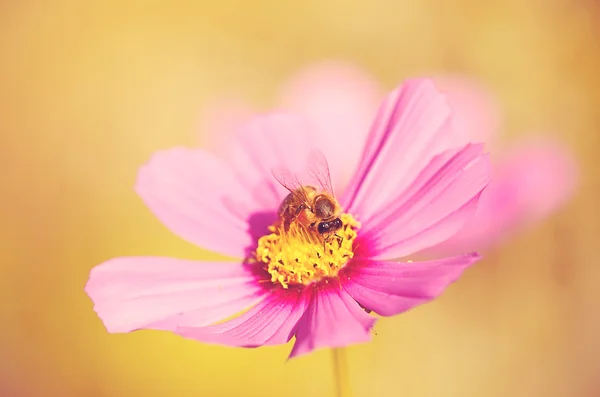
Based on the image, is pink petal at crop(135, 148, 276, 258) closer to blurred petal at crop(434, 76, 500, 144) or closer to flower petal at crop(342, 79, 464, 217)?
flower petal at crop(342, 79, 464, 217)

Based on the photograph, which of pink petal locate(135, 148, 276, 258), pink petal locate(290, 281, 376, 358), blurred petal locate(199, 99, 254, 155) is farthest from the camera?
blurred petal locate(199, 99, 254, 155)

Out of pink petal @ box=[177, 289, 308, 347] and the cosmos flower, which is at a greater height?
the cosmos flower

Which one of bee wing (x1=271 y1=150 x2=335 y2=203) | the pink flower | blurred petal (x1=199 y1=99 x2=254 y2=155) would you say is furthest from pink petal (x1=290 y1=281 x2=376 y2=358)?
blurred petal (x1=199 y1=99 x2=254 y2=155)

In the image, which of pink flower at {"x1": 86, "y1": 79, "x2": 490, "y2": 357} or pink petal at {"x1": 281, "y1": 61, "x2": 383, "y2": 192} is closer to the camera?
pink flower at {"x1": 86, "y1": 79, "x2": 490, "y2": 357}

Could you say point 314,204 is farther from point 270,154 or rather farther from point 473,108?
point 473,108

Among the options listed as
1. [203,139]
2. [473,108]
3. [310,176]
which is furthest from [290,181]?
[203,139]

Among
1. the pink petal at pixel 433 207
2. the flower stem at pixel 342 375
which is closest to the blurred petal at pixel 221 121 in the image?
the pink petal at pixel 433 207

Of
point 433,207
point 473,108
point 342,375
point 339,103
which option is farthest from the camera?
point 339,103

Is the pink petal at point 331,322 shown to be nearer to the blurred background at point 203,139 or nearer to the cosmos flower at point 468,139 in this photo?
the cosmos flower at point 468,139
